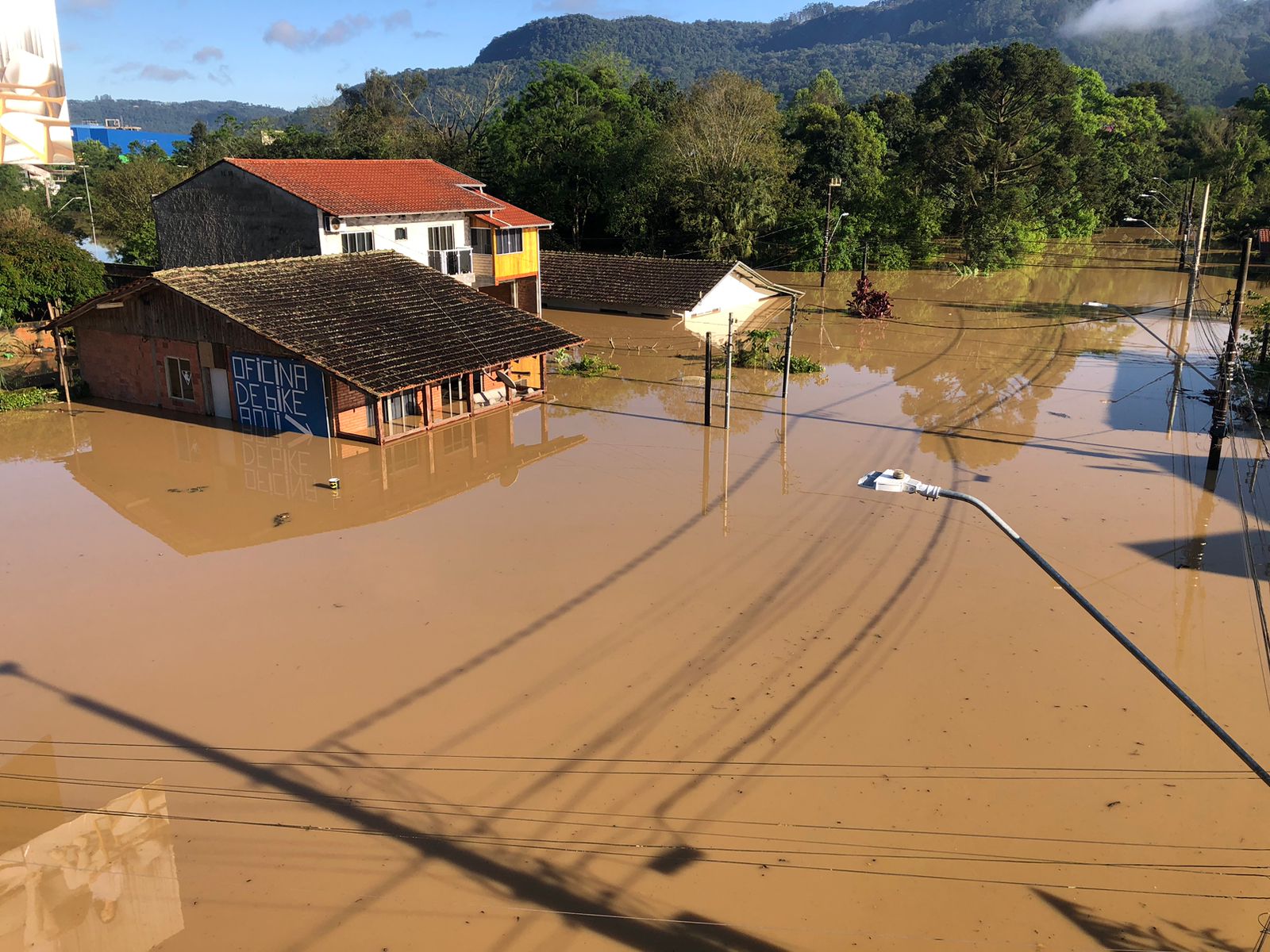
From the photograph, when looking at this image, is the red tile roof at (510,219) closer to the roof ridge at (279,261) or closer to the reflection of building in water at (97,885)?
the roof ridge at (279,261)

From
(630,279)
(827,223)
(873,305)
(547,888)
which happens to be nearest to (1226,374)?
(547,888)

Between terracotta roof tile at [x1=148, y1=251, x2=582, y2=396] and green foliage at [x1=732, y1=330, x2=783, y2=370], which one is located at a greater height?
terracotta roof tile at [x1=148, y1=251, x2=582, y2=396]

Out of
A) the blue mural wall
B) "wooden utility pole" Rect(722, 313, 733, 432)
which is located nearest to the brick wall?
the blue mural wall

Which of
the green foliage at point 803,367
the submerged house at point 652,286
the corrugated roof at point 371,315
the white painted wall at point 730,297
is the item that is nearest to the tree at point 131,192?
the submerged house at point 652,286

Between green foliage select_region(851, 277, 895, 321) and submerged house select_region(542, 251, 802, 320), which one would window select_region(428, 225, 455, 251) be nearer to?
submerged house select_region(542, 251, 802, 320)

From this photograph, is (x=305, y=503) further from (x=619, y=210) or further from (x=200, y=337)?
A: (x=619, y=210)

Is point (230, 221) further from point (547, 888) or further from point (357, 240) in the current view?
point (547, 888)
